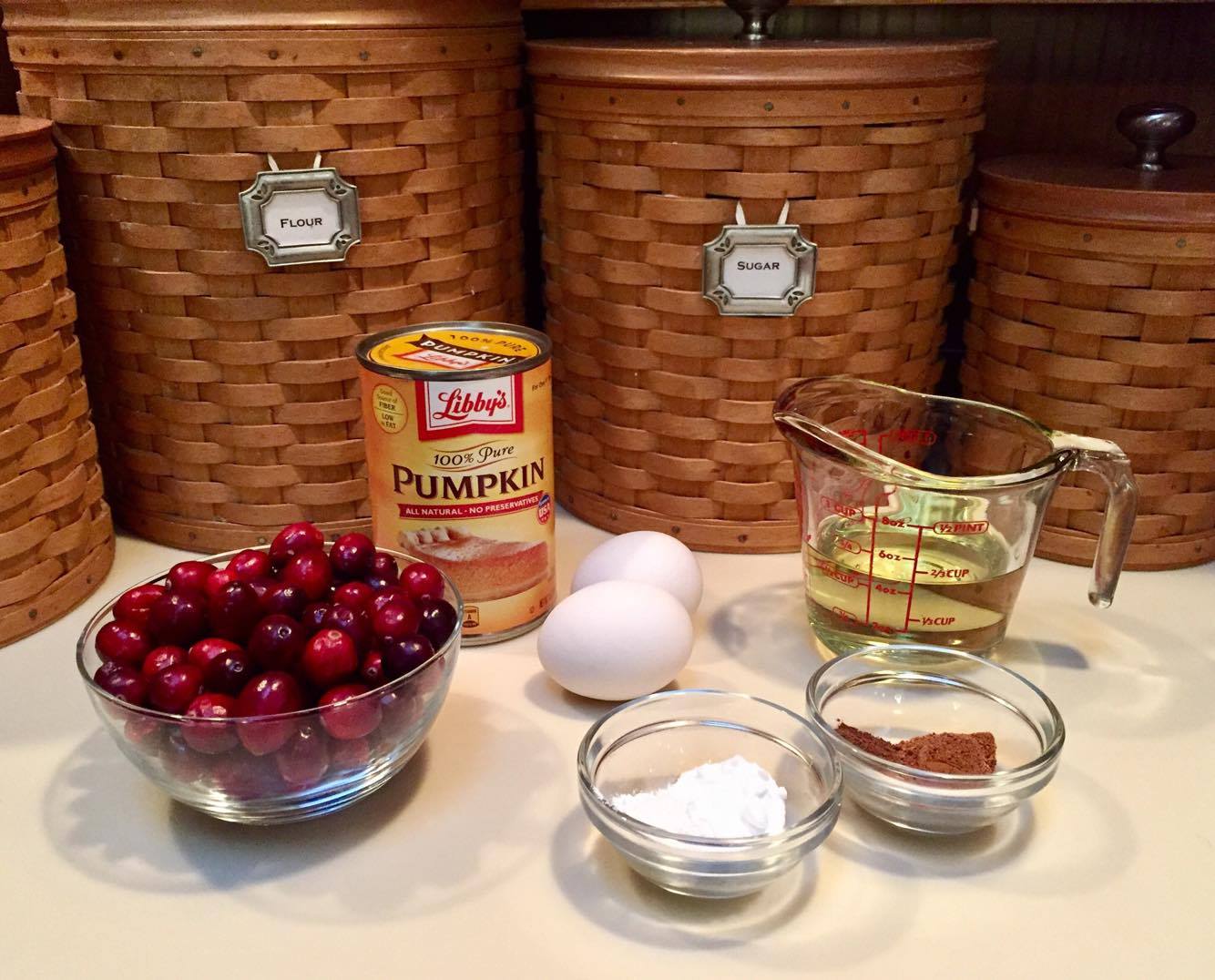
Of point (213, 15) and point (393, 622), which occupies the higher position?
point (213, 15)

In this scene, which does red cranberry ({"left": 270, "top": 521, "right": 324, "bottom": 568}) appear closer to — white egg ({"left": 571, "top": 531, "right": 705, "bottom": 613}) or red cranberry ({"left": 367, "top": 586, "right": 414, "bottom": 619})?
red cranberry ({"left": 367, "top": 586, "right": 414, "bottom": 619})

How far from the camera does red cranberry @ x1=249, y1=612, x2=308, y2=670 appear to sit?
0.56 metres

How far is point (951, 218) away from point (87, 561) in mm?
684

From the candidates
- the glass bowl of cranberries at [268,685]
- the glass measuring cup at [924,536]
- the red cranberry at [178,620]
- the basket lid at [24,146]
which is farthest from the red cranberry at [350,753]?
the basket lid at [24,146]

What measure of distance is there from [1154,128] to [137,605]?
2.49 ft

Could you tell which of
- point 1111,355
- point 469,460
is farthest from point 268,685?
point 1111,355

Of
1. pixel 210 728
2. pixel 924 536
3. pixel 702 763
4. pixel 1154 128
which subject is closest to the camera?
pixel 210 728

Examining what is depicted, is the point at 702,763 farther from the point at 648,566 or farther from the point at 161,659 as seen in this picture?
the point at 161,659

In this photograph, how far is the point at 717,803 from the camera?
0.56 meters

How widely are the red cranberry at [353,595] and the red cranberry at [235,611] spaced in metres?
0.05

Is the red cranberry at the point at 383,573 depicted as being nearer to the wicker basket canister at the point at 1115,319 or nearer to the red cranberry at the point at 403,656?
the red cranberry at the point at 403,656

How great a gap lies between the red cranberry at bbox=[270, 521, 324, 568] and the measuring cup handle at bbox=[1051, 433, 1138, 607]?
453mm

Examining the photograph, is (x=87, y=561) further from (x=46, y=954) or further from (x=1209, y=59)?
(x=1209, y=59)

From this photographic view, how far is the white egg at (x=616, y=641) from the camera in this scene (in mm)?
668
